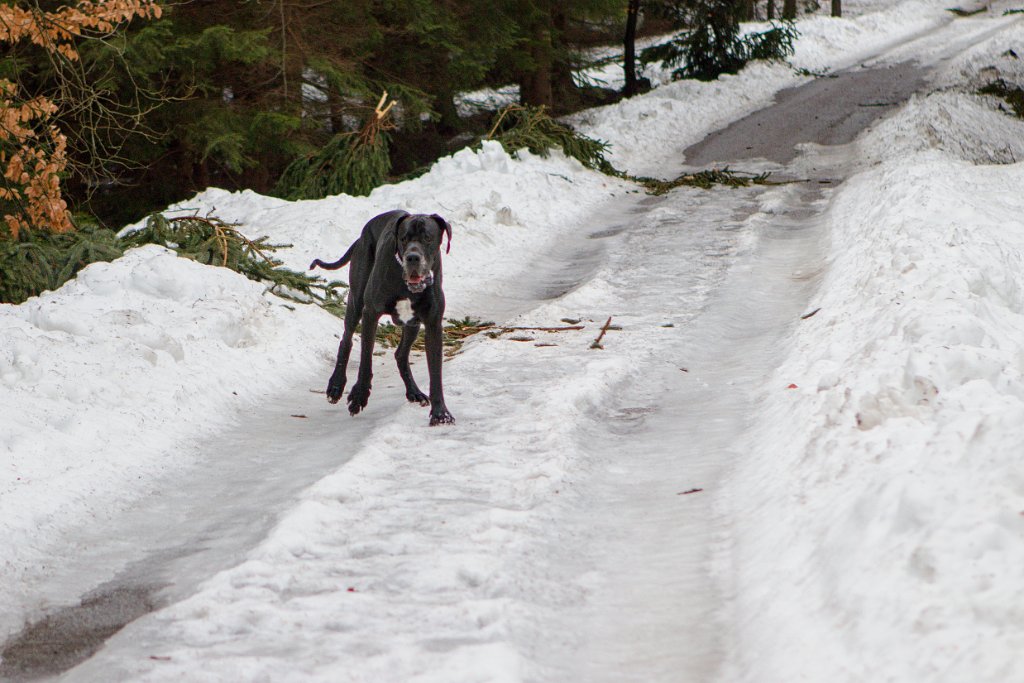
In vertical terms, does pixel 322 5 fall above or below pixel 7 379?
above

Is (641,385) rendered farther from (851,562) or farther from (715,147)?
(715,147)

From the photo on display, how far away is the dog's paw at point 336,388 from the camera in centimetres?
730

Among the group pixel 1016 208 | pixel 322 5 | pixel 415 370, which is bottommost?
pixel 415 370

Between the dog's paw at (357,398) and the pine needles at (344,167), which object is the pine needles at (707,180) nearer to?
the pine needles at (344,167)

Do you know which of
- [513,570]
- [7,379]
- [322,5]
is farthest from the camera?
[322,5]

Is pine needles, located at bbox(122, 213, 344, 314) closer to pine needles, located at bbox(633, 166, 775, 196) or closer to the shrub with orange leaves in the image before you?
the shrub with orange leaves

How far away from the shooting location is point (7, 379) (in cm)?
629

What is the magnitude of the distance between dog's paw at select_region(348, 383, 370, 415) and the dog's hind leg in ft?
0.99

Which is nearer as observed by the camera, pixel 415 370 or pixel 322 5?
pixel 415 370

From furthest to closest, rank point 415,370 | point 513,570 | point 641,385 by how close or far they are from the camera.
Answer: point 415,370, point 641,385, point 513,570

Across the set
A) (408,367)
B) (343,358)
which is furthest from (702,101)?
(343,358)

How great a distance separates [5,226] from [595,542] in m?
8.00

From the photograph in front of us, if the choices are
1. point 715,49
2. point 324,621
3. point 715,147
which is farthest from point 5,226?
point 715,49

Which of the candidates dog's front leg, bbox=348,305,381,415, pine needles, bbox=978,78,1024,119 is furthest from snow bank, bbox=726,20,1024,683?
pine needles, bbox=978,78,1024,119
